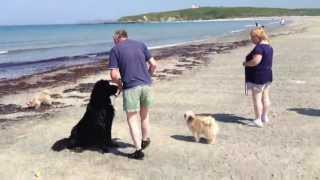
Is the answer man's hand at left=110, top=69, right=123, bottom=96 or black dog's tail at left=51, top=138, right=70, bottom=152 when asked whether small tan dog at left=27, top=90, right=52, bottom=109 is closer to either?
black dog's tail at left=51, top=138, right=70, bottom=152

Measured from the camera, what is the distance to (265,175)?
7.06 m

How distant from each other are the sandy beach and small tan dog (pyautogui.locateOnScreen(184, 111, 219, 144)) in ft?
0.55

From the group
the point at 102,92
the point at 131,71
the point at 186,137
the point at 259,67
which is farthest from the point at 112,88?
the point at 259,67

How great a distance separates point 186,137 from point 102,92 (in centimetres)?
186

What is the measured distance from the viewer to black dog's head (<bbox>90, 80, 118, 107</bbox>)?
325 inches

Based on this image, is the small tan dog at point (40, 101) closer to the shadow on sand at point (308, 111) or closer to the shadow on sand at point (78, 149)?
the shadow on sand at point (78, 149)

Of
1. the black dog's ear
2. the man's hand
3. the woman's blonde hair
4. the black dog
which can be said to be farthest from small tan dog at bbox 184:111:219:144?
the woman's blonde hair

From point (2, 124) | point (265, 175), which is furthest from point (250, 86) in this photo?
point (2, 124)

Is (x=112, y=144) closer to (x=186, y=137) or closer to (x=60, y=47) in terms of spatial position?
(x=186, y=137)

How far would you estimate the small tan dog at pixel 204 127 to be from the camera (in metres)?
8.66

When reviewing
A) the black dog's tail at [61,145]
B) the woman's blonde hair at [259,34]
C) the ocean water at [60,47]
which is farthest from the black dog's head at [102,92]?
the ocean water at [60,47]

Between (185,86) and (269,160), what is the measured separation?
26.3 feet

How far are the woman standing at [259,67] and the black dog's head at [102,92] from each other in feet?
8.82

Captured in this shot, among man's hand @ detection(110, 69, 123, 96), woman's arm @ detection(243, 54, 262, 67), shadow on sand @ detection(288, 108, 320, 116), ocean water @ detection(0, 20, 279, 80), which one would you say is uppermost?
man's hand @ detection(110, 69, 123, 96)
